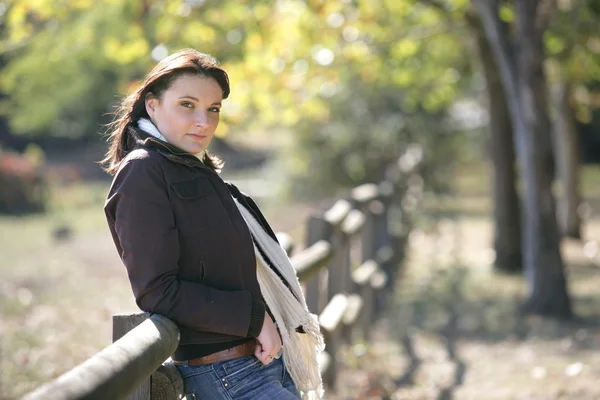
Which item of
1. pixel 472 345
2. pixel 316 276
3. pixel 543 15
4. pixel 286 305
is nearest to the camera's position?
pixel 286 305

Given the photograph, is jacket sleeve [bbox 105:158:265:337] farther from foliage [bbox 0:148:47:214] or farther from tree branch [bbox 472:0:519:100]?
foliage [bbox 0:148:47:214]

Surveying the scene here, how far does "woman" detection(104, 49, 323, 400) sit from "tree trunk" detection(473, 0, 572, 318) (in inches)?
237

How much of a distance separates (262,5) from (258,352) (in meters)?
6.57

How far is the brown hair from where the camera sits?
2.57 meters

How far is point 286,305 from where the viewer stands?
2752mm

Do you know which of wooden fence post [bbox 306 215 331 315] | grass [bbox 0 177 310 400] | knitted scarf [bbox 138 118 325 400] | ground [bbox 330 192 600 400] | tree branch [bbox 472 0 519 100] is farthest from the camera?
tree branch [bbox 472 0 519 100]

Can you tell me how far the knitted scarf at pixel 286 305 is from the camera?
2.71m

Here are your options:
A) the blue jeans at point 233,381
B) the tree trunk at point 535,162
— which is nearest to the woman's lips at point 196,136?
the blue jeans at point 233,381

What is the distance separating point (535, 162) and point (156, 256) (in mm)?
6686

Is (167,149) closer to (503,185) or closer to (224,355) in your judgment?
(224,355)

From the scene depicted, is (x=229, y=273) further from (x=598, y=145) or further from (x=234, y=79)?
(x=598, y=145)

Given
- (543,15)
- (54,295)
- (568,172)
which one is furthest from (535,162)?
(568,172)

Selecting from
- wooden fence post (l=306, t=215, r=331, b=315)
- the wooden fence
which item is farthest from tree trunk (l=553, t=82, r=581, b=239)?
wooden fence post (l=306, t=215, r=331, b=315)

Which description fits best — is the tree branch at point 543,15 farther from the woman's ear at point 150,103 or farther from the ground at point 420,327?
the woman's ear at point 150,103
